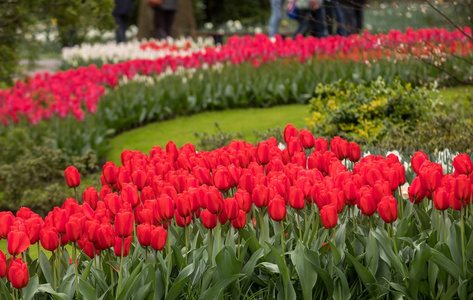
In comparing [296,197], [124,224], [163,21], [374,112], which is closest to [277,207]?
[296,197]

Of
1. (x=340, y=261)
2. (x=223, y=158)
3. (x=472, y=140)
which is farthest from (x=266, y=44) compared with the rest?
(x=340, y=261)

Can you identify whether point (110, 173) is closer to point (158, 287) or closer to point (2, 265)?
point (158, 287)

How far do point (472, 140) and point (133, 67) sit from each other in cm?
595

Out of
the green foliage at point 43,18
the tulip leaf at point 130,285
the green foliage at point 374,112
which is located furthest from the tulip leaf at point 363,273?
the green foliage at point 43,18

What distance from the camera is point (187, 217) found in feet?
9.73

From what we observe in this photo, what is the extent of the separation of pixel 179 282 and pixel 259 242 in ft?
1.71

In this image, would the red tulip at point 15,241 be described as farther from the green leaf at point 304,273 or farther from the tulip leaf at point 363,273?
the tulip leaf at point 363,273

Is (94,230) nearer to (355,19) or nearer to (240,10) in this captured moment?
(355,19)

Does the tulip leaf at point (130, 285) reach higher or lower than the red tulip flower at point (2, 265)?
lower

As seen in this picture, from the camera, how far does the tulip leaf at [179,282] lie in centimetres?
263

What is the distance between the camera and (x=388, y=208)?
2.67 meters

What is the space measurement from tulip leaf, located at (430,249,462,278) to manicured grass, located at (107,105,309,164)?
5.06 meters

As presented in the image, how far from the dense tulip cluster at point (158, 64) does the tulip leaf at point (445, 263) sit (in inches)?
144

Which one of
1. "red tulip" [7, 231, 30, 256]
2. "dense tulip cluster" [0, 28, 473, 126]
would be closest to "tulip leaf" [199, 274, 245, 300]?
"red tulip" [7, 231, 30, 256]
